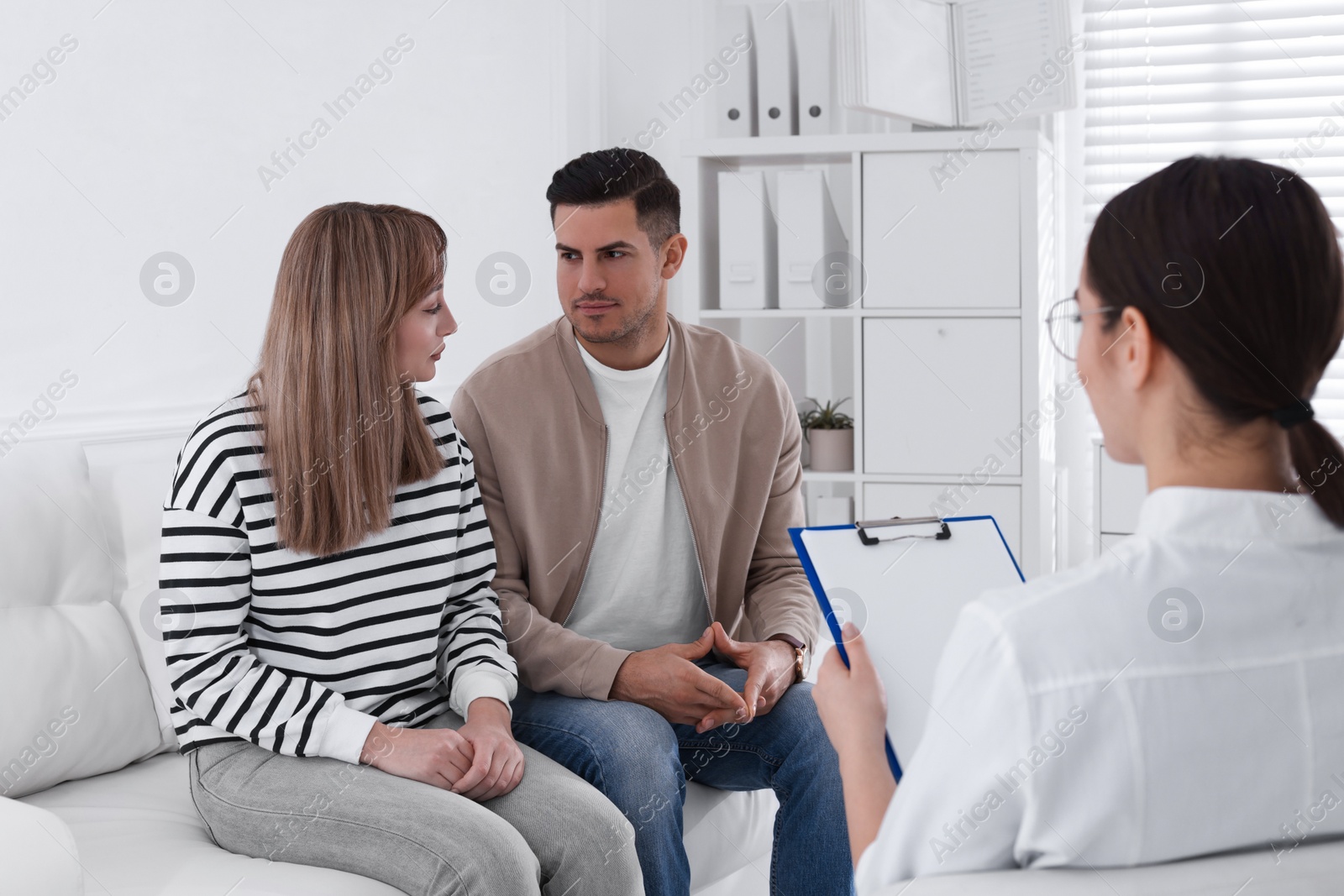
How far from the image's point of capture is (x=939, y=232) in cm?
259

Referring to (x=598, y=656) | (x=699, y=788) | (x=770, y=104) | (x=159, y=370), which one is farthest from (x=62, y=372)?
(x=770, y=104)

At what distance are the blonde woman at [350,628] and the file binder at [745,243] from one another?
1304 mm

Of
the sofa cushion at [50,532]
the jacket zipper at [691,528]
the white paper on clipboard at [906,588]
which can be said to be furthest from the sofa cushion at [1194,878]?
the sofa cushion at [50,532]

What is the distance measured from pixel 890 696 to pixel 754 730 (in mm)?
519

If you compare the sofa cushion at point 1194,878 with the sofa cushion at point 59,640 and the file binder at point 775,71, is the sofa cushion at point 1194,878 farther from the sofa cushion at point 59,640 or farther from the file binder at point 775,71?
the file binder at point 775,71

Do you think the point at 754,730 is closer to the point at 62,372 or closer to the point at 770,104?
the point at 62,372

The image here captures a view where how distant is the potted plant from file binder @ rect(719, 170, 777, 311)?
34cm

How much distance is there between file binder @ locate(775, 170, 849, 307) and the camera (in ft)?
8.80

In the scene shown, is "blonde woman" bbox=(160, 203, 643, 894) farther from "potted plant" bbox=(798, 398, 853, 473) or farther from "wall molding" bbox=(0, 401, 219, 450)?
"potted plant" bbox=(798, 398, 853, 473)

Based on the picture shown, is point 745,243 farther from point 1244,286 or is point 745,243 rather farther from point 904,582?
point 1244,286

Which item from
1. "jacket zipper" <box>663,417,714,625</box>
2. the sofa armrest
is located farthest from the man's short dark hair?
the sofa armrest

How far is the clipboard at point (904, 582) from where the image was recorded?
3.91 feet

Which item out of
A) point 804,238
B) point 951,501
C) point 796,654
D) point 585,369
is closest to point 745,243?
point 804,238

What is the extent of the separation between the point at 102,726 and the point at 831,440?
1814mm
